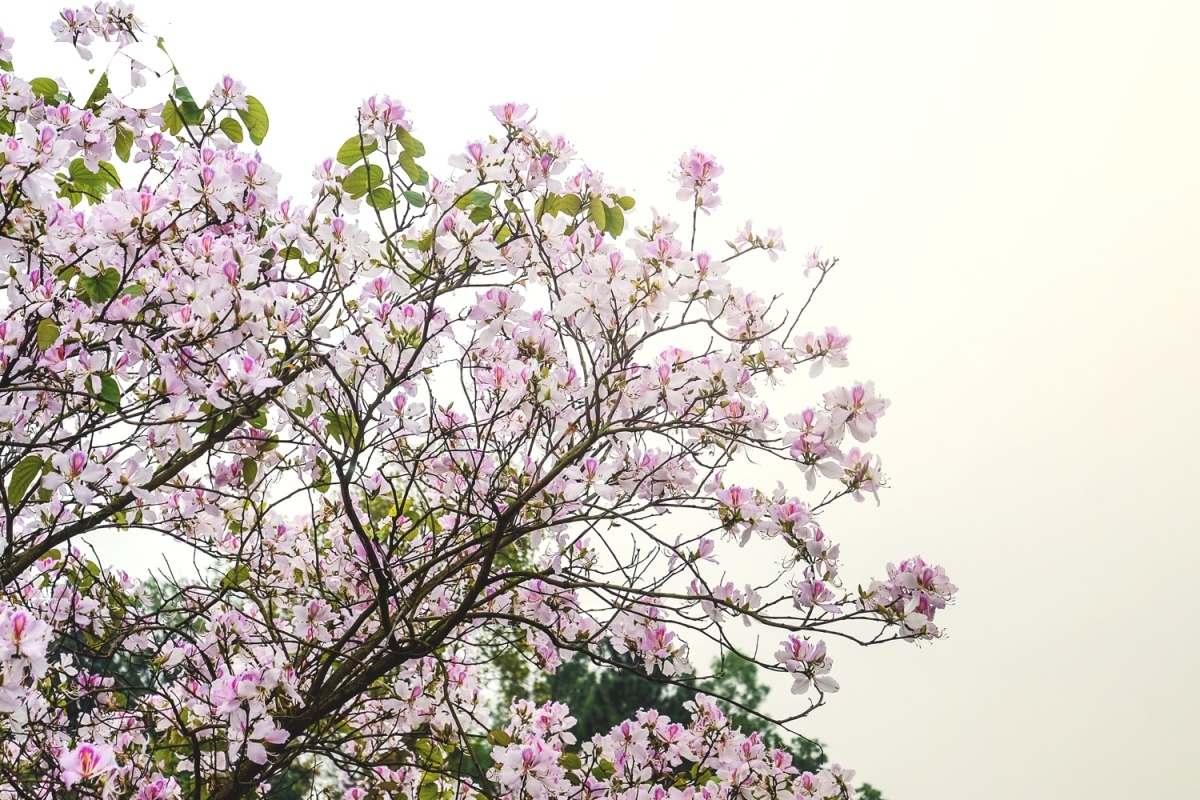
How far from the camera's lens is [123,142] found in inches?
120

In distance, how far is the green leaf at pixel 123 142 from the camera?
9.98 ft

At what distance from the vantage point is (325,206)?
2748mm

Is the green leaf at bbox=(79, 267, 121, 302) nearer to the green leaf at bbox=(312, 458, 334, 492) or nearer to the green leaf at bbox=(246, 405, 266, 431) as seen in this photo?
the green leaf at bbox=(246, 405, 266, 431)

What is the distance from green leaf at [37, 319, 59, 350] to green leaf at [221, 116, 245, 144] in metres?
0.90

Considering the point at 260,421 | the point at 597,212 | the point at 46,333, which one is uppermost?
the point at 597,212

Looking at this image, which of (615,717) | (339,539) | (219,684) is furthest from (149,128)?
(615,717)

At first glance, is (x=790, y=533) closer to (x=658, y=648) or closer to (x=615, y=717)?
(x=658, y=648)

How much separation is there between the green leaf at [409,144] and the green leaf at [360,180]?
11cm

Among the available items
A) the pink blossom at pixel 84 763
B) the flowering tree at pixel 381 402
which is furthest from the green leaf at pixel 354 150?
the pink blossom at pixel 84 763

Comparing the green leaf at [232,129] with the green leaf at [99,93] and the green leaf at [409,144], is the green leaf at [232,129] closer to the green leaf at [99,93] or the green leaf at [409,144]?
the green leaf at [99,93]

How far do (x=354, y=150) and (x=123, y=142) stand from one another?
34.2 inches

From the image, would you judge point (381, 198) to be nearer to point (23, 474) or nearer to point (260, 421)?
point (260, 421)

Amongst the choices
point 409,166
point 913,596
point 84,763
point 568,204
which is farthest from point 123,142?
point 913,596

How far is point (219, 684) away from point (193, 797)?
481 millimetres
